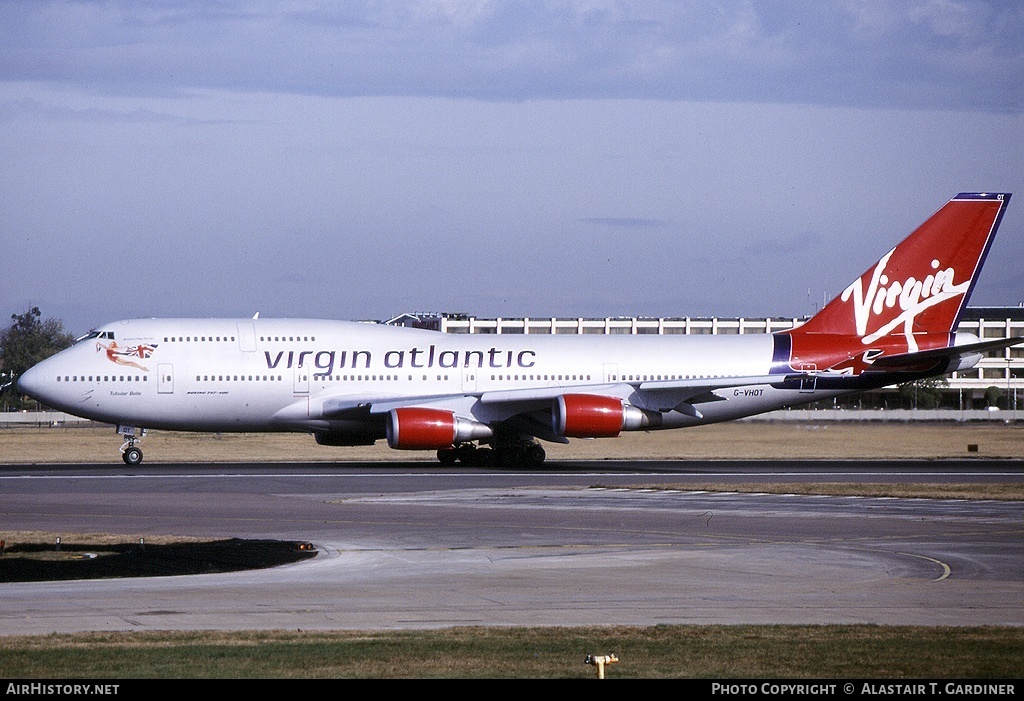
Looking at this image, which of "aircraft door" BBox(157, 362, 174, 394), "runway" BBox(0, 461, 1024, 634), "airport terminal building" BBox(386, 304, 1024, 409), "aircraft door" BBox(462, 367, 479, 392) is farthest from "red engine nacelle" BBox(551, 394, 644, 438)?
"airport terminal building" BBox(386, 304, 1024, 409)

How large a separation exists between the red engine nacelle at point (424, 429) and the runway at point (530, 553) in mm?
3711

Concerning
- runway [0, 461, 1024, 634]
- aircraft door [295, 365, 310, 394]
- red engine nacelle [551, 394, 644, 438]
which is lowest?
runway [0, 461, 1024, 634]

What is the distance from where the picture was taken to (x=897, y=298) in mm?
43750

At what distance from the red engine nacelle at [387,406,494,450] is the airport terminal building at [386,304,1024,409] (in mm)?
61671

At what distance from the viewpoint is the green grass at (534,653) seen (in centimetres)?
1055

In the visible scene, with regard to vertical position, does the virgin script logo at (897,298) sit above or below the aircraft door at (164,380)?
above

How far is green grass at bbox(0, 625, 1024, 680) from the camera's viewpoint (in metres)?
10.6

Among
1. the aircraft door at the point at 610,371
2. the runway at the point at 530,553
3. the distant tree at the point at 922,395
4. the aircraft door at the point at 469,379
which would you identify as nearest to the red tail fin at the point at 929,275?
the aircraft door at the point at 610,371

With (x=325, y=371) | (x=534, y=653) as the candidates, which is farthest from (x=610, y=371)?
(x=534, y=653)

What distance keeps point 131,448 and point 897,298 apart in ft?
84.8

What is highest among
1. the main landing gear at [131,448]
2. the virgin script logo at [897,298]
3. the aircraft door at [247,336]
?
the virgin script logo at [897,298]

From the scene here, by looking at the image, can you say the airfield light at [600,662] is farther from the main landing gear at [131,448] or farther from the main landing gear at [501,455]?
the main landing gear at [131,448]

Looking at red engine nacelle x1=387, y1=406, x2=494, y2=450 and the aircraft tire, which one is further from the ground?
red engine nacelle x1=387, y1=406, x2=494, y2=450

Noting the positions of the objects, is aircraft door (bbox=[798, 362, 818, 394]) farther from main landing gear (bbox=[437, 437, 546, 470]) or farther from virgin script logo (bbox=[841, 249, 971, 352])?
main landing gear (bbox=[437, 437, 546, 470])
